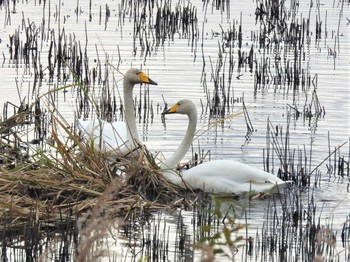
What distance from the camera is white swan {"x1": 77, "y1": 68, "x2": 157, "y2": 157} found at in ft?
30.3

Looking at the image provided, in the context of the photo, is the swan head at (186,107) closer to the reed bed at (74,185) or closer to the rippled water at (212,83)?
the rippled water at (212,83)

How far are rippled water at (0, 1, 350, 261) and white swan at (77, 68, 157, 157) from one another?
1.54 ft

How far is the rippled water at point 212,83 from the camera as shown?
10.1 meters

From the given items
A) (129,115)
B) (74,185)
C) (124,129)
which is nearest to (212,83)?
(124,129)

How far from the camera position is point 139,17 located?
17281 mm

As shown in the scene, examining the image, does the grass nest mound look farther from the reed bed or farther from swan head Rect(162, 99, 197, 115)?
swan head Rect(162, 99, 197, 115)

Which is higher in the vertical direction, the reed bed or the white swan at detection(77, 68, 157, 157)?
the white swan at detection(77, 68, 157, 157)

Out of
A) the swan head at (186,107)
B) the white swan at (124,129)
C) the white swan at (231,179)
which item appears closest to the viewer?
the white swan at (231,179)

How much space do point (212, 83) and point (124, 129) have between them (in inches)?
130

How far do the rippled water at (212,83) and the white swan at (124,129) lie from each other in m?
0.47

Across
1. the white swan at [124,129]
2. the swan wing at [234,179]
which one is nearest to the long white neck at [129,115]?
the white swan at [124,129]

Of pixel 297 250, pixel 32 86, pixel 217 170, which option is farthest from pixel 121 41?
pixel 297 250

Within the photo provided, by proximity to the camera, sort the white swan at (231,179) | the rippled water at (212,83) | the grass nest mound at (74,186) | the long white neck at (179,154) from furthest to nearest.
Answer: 1. the rippled water at (212,83)
2. the long white neck at (179,154)
3. the white swan at (231,179)
4. the grass nest mound at (74,186)

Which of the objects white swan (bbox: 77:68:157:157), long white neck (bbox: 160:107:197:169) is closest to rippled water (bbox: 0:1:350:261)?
long white neck (bbox: 160:107:197:169)
